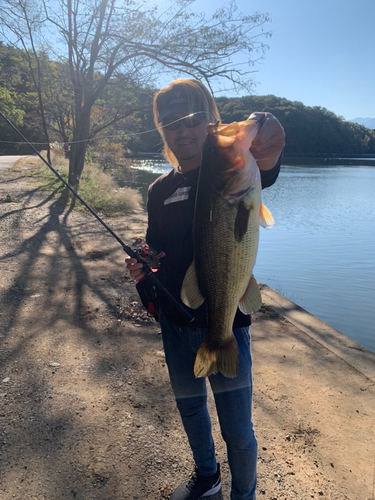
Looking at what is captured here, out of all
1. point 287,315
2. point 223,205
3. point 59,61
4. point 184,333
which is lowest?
point 287,315

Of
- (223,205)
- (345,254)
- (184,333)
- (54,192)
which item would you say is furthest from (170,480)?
(54,192)

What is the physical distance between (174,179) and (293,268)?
8216 mm

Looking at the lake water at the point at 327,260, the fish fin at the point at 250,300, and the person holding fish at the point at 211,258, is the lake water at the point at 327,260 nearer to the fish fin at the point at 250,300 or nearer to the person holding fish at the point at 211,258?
the person holding fish at the point at 211,258

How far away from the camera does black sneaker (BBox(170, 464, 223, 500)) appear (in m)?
2.03

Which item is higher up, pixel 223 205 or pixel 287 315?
pixel 223 205

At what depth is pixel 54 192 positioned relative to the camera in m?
13.0

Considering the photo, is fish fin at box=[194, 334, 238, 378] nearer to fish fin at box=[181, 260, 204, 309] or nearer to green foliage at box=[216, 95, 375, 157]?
fish fin at box=[181, 260, 204, 309]

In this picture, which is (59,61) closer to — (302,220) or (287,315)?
(302,220)

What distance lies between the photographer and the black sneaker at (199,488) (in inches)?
79.9

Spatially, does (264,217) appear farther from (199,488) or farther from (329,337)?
(329,337)

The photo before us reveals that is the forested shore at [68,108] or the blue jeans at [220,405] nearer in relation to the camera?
the blue jeans at [220,405]

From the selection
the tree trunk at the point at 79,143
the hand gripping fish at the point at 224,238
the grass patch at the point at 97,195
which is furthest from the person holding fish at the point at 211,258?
the tree trunk at the point at 79,143

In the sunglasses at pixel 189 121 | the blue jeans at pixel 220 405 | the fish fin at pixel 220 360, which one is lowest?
the blue jeans at pixel 220 405

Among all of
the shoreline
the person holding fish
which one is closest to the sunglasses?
the person holding fish
